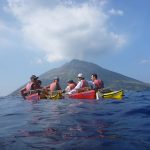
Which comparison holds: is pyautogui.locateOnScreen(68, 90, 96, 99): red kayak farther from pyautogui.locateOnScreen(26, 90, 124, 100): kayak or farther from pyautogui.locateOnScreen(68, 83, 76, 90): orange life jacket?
pyautogui.locateOnScreen(68, 83, 76, 90): orange life jacket

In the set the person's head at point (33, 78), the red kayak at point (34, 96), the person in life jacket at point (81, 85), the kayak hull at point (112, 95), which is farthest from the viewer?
the person's head at point (33, 78)

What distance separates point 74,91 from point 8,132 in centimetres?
1776

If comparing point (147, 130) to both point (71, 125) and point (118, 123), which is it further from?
point (71, 125)

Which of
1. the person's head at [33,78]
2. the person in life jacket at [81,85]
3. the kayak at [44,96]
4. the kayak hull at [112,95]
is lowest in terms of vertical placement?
the kayak hull at [112,95]

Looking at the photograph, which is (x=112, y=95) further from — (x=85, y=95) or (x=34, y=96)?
(x=34, y=96)

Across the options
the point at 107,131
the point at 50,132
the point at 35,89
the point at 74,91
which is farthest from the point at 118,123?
the point at 35,89

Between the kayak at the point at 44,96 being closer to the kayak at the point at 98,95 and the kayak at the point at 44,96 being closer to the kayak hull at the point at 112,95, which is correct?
the kayak at the point at 98,95

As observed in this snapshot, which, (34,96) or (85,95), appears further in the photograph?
(34,96)

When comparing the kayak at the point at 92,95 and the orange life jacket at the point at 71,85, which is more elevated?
the orange life jacket at the point at 71,85

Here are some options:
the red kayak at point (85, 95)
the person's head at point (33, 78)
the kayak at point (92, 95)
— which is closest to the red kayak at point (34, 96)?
the kayak at point (92, 95)

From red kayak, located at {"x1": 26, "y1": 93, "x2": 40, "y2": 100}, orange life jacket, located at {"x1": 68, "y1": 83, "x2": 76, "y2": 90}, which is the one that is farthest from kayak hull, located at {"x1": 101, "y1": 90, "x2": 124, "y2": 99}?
red kayak, located at {"x1": 26, "y1": 93, "x2": 40, "y2": 100}

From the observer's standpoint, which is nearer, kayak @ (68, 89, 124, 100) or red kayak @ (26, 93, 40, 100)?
kayak @ (68, 89, 124, 100)

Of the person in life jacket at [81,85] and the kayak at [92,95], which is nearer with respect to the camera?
the kayak at [92,95]

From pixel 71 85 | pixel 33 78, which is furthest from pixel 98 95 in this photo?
pixel 33 78
